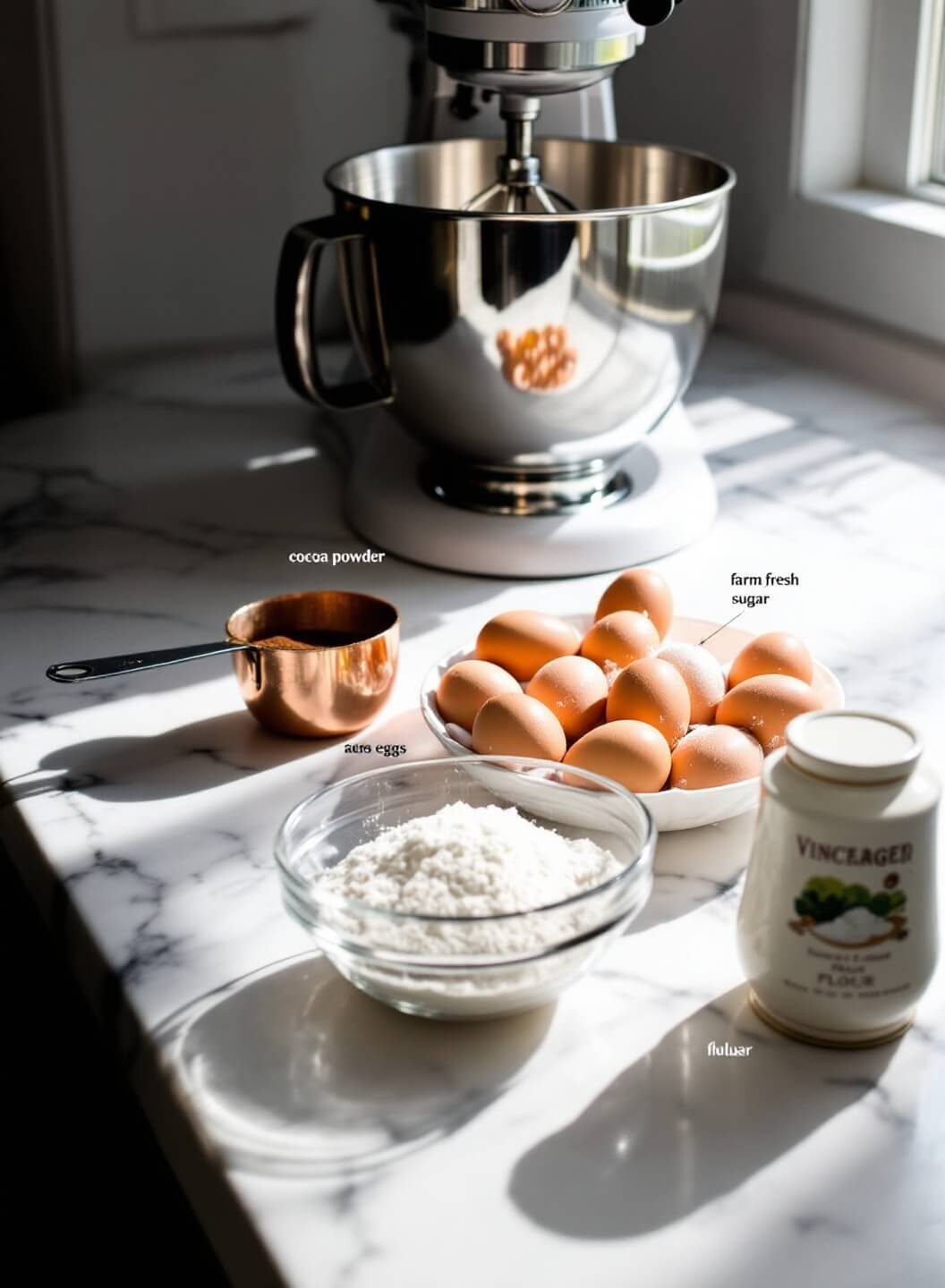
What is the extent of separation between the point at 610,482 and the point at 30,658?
1.35 ft

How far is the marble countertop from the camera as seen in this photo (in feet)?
1.61

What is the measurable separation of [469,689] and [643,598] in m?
0.13

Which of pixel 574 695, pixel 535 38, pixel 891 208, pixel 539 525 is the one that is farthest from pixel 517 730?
pixel 891 208

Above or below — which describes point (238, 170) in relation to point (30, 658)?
above

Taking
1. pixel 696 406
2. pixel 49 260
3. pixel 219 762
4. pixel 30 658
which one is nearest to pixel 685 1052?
pixel 219 762

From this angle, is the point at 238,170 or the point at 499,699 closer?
the point at 499,699

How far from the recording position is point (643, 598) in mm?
811

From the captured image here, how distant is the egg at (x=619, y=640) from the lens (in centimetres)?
77

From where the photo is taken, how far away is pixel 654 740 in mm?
680

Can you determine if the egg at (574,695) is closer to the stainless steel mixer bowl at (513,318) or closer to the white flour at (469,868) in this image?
the white flour at (469,868)

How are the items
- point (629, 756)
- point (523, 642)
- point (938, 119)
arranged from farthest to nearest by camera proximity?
point (938, 119)
point (523, 642)
point (629, 756)

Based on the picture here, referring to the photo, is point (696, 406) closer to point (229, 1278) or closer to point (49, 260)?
point (49, 260)

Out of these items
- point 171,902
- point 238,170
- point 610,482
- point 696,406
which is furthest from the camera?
point 238,170

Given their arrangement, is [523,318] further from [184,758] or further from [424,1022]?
[424,1022]
